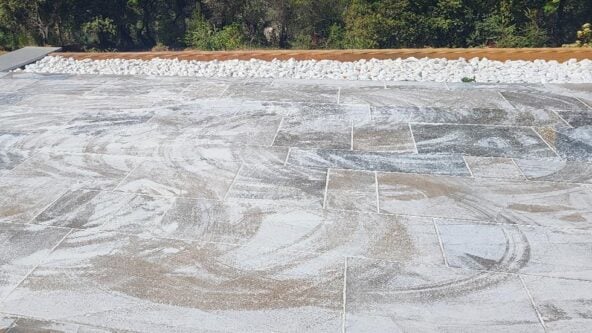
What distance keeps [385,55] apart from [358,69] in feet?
2.00

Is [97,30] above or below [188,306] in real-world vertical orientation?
above

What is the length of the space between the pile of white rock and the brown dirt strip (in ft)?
0.40

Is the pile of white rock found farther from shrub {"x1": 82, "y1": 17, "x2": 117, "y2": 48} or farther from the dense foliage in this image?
shrub {"x1": 82, "y1": 17, "x2": 117, "y2": 48}

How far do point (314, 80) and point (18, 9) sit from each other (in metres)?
7.44

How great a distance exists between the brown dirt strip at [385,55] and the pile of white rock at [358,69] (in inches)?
4.8

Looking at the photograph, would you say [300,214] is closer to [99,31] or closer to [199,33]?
[199,33]

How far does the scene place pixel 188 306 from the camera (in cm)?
245

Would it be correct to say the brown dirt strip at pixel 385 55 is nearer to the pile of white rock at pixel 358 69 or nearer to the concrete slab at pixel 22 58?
the pile of white rock at pixel 358 69

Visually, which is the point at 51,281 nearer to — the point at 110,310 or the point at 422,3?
the point at 110,310

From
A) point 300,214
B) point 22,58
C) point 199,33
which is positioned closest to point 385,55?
point 300,214

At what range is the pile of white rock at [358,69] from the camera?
6.21m

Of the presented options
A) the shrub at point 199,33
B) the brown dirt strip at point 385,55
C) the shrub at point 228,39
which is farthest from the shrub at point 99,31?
the brown dirt strip at point 385,55

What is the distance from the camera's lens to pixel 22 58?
7.76m

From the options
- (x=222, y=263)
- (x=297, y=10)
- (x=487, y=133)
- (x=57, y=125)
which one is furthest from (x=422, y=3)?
(x=222, y=263)
